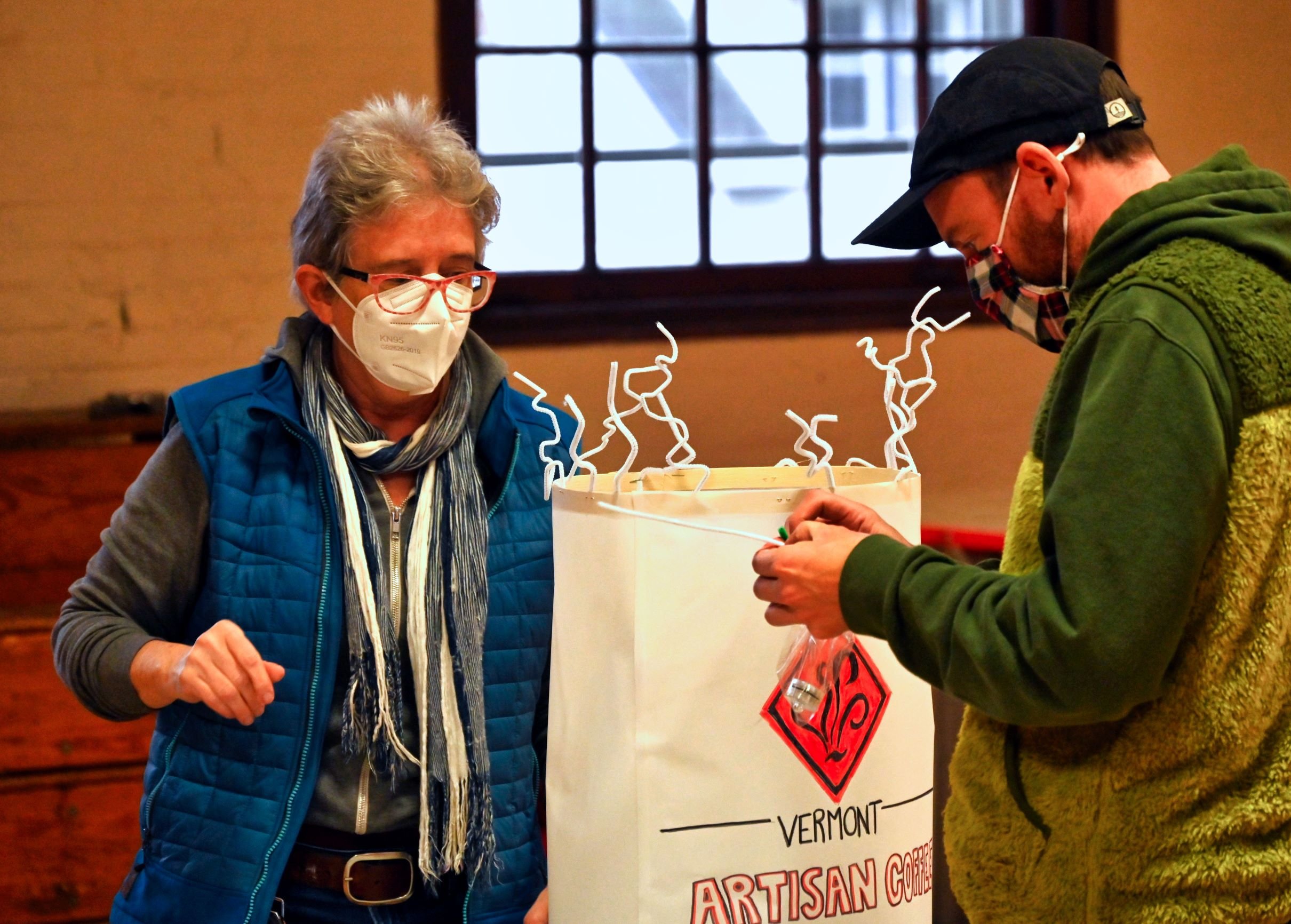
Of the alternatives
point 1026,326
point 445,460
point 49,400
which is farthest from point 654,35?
point 1026,326

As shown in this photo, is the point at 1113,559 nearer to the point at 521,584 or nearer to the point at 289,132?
the point at 521,584

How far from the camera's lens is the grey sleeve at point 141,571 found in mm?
1458

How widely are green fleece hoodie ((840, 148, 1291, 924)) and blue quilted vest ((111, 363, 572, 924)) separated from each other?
0.56m

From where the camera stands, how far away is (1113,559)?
947mm

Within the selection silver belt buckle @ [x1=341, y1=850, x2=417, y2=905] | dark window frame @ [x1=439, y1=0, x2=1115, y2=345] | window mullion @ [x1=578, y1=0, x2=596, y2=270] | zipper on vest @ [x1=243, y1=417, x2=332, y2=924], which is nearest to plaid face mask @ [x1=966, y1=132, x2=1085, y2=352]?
zipper on vest @ [x1=243, y1=417, x2=332, y2=924]

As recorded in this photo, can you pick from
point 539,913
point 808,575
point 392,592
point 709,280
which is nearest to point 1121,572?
point 808,575

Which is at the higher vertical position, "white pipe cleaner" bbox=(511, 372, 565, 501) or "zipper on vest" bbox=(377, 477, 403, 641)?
"white pipe cleaner" bbox=(511, 372, 565, 501)

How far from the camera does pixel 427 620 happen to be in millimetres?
1509

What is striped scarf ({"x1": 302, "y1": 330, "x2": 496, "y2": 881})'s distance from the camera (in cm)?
146

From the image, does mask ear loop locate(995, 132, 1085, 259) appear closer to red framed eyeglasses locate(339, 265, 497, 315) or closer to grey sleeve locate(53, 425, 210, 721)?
red framed eyeglasses locate(339, 265, 497, 315)

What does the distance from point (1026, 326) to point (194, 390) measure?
2.97 feet

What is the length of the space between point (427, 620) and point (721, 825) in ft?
1.53

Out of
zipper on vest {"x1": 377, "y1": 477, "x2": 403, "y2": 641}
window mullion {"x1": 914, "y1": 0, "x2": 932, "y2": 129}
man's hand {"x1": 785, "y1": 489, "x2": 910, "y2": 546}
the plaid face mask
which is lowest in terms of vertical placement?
zipper on vest {"x1": 377, "y1": 477, "x2": 403, "y2": 641}

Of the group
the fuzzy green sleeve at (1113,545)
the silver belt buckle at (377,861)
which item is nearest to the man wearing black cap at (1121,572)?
the fuzzy green sleeve at (1113,545)
